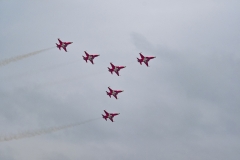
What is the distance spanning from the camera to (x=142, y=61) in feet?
577

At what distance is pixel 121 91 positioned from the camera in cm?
18162

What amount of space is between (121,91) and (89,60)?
57.8 ft

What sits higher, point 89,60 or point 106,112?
point 89,60

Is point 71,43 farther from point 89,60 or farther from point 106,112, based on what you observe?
point 106,112

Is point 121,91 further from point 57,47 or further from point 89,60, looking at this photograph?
point 57,47

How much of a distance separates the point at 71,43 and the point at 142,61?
26.8m

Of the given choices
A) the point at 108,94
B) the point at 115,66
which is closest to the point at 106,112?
the point at 108,94

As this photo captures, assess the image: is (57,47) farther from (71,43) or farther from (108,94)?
(108,94)

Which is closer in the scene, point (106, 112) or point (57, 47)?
point (57, 47)

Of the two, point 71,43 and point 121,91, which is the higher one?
point 71,43

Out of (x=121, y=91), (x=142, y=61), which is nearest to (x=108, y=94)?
(x=121, y=91)

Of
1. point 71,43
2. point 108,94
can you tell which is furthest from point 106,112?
point 71,43

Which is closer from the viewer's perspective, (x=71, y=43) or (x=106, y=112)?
(x=71, y=43)

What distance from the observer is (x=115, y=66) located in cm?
17638
